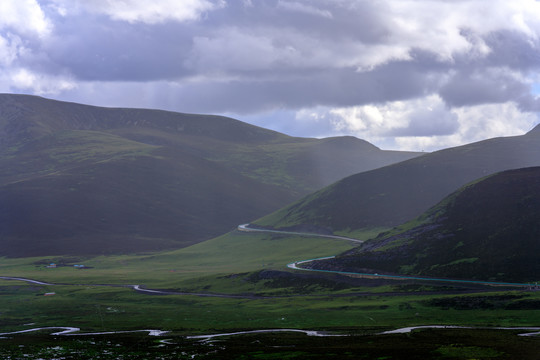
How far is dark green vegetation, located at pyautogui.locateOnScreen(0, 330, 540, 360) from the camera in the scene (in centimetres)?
9019

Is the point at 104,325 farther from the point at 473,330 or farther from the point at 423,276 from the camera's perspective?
the point at 423,276

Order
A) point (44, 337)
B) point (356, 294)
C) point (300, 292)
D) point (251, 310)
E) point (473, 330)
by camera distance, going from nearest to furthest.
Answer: point (473, 330) < point (44, 337) < point (251, 310) < point (356, 294) < point (300, 292)

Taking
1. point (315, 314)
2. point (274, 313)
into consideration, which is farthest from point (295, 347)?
point (274, 313)

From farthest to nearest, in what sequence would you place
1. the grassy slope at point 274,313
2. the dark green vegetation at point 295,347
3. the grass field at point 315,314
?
the grassy slope at point 274,313 < the grass field at point 315,314 < the dark green vegetation at point 295,347

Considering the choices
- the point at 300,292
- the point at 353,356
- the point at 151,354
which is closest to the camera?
the point at 353,356

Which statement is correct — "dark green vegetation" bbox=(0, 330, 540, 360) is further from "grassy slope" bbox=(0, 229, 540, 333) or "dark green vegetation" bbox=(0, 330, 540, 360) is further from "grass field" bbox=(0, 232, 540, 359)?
"grassy slope" bbox=(0, 229, 540, 333)

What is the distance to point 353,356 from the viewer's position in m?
90.6

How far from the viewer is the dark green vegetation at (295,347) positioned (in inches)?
3551

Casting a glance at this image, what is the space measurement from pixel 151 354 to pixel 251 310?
63242 mm

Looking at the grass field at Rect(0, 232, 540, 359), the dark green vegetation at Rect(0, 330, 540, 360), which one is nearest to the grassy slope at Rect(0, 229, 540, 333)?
the grass field at Rect(0, 232, 540, 359)

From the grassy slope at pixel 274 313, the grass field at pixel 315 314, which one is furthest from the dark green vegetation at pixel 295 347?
the grassy slope at pixel 274 313

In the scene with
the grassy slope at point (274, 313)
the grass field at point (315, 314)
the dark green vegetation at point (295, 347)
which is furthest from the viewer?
the grassy slope at point (274, 313)

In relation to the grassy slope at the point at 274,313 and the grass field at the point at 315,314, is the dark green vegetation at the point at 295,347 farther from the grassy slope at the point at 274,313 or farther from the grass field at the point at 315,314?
the grassy slope at the point at 274,313

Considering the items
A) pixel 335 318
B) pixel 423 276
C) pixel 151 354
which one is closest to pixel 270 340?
pixel 151 354
